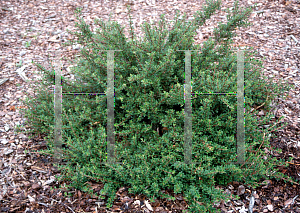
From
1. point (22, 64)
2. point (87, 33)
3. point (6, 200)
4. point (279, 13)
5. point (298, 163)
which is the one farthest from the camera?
point (279, 13)

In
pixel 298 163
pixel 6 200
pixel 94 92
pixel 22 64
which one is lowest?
pixel 6 200

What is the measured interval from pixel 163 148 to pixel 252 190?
105cm

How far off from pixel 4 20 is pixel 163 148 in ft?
16.2

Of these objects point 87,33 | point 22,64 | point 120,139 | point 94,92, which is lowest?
point 120,139

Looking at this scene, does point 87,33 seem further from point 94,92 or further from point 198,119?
point 198,119

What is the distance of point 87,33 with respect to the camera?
3.12 metres

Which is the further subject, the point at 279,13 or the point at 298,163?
the point at 279,13

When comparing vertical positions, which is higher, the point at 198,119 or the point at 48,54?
the point at 48,54

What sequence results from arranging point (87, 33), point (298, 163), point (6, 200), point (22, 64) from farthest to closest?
point (22, 64) → point (87, 33) → point (298, 163) → point (6, 200)

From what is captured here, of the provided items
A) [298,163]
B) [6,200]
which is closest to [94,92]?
[6,200]

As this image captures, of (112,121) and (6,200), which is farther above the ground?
(112,121)

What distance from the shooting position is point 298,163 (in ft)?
9.29

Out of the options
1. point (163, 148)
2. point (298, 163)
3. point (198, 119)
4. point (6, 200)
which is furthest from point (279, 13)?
point (6, 200)

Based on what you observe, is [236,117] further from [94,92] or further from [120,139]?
[94,92]
